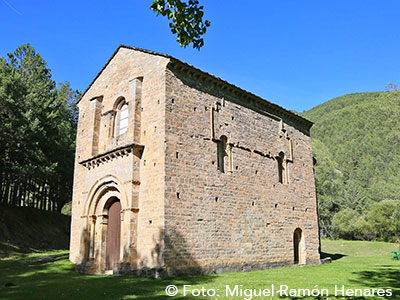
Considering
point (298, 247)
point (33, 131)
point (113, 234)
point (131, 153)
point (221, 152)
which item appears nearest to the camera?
point (131, 153)

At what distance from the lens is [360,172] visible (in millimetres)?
58875

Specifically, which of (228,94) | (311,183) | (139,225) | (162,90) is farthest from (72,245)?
(311,183)

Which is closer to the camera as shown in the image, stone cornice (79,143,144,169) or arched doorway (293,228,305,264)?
stone cornice (79,143,144,169)

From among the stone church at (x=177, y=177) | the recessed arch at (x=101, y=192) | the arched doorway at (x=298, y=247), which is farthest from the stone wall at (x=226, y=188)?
the recessed arch at (x=101, y=192)

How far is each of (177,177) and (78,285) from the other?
488 cm

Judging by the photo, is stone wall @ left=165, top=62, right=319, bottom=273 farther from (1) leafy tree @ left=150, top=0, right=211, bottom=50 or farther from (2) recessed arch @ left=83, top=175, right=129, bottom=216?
(1) leafy tree @ left=150, top=0, right=211, bottom=50

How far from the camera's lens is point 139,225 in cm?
1291

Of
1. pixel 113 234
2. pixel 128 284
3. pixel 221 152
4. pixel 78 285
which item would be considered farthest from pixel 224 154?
pixel 78 285

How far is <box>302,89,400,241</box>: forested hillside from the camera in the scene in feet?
116

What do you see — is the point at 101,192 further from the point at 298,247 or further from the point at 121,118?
the point at 298,247

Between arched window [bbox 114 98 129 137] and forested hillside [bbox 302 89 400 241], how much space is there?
21.4 meters

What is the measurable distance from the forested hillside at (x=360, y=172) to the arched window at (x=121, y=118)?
2142cm

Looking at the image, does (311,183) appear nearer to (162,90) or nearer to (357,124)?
(162,90)

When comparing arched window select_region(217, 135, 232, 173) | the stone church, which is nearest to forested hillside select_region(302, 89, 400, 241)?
the stone church
